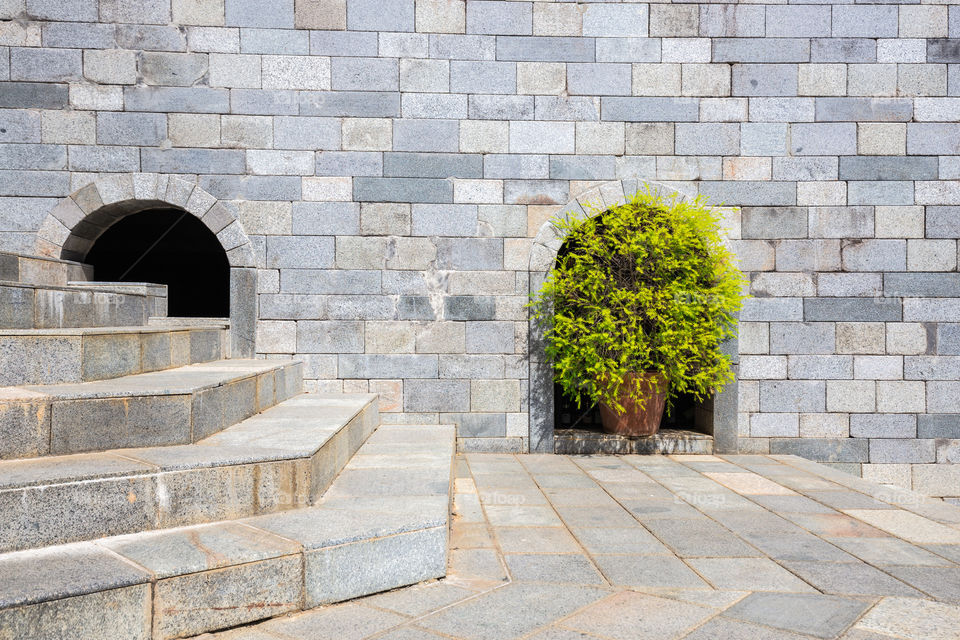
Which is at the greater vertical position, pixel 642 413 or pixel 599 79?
pixel 599 79

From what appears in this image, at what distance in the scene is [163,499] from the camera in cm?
250

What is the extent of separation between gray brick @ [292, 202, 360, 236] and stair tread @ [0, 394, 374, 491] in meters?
2.15

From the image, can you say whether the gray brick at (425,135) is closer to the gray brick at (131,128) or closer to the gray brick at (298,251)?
the gray brick at (298,251)

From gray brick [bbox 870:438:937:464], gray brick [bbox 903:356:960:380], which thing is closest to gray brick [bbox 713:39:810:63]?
gray brick [bbox 903:356:960:380]

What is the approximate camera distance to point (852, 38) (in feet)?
18.9

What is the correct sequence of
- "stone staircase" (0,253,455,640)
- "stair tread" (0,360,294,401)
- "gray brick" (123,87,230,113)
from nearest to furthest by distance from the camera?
"stone staircase" (0,253,455,640) → "stair tread" (0,360,294,401) → "gray brick" (123,87,230,113)

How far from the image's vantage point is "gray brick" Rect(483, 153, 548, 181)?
18.7 ft

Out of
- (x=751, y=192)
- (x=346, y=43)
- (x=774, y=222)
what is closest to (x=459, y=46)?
(x=346, y=43)

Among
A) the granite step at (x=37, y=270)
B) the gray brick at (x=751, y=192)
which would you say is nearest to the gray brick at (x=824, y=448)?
the gray brick at (x=751, y=192)

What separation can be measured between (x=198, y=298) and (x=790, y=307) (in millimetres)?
7971

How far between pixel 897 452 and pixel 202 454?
5.82 metres

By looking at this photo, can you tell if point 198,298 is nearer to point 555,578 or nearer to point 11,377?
point 11,377

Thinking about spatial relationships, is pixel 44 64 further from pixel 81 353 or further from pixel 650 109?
pixel 650 109

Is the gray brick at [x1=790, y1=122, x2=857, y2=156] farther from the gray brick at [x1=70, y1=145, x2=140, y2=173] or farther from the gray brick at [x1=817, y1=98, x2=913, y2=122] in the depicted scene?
the gray brick at [x1=70, y1=145, x2=140, y2=173]
